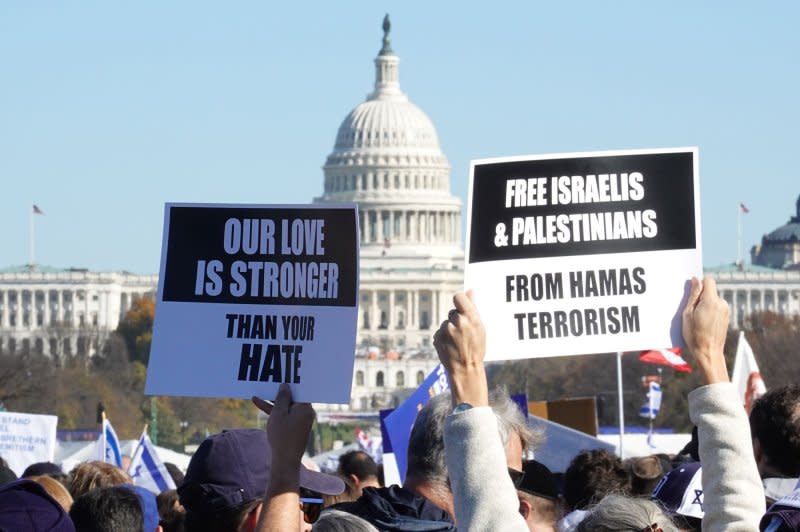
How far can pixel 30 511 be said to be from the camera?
800 cm

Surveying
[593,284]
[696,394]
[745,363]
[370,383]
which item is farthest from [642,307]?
[370,383]

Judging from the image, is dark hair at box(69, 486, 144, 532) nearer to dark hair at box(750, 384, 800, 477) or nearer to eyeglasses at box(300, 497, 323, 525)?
eyeglasses at box(300, 497, 323, 525)

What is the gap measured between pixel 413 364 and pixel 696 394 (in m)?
167

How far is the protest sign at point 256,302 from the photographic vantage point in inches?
346

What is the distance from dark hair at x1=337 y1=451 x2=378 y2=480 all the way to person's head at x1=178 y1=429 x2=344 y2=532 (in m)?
6.11

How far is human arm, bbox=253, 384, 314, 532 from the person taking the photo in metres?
8.02

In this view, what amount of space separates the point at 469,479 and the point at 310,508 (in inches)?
67.3

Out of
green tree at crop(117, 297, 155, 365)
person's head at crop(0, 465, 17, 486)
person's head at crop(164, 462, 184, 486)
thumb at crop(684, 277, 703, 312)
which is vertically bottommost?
person's head at crop(164, 462, 184, 486)

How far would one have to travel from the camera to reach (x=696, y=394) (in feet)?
24.9

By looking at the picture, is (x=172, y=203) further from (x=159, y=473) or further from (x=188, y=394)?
(x=159, y=473)

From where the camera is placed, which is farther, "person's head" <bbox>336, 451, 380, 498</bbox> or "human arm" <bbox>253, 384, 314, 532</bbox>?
"person's head" <bbox>336, 451, 380, 498</bbox>

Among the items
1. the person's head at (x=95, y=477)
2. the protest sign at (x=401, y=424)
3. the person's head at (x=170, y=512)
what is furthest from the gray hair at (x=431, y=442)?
the protest sign at (x=401, y=424)

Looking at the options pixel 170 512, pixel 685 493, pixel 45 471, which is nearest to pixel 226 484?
pixel 685 493

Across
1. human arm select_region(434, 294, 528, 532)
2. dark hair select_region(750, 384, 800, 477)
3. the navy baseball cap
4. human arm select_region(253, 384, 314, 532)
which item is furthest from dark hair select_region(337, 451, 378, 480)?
human arm select_region(434, 294, 528, 532)
